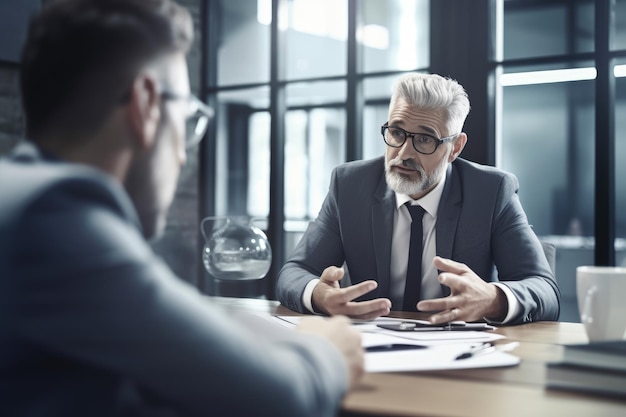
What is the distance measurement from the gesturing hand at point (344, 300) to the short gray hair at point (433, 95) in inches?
35.9

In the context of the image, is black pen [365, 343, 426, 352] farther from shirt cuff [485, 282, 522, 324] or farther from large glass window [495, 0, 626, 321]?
large glass window [495, 0, 626, 321]

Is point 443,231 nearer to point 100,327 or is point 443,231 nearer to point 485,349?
point 485,349

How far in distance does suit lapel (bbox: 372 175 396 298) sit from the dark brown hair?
5.20ft

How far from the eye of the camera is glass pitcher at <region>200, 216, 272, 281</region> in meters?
2.60

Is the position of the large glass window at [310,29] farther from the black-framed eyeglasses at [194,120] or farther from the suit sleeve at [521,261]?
the black-framed eyeglasses at [194,120]

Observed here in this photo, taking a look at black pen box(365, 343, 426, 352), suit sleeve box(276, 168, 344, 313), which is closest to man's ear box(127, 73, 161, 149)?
black pen box(365, 343, 426, 352)

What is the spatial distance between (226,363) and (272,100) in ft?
14.1

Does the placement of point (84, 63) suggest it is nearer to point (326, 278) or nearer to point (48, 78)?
point (48, 78)

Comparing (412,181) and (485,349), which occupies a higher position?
(412,181)

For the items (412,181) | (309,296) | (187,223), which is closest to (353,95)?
(187,223)

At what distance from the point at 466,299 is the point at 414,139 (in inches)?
37.8

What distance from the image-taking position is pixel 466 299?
65.2 inches

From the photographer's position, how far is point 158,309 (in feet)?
2.10

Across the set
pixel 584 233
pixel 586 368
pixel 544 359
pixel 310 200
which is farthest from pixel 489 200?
pixel 584 233
